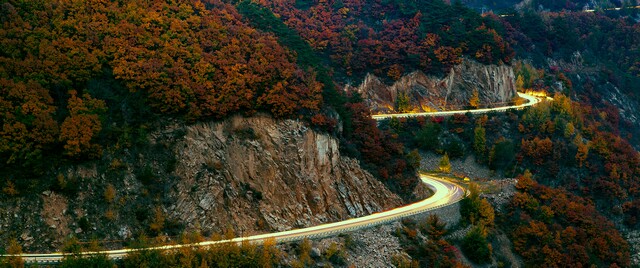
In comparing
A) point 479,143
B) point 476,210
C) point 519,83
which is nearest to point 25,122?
point 476,210

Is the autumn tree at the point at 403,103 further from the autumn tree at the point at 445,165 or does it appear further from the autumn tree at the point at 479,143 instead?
the autumn tree at the point at 445,165

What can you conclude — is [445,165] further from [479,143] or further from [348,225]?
[348,225]

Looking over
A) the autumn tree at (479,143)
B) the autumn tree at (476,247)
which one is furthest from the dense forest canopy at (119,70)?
the autumn tree at (479,143)

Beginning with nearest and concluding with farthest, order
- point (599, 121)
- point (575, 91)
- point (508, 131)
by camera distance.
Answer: point (508, 131), point (599, 121), point (575, 91)

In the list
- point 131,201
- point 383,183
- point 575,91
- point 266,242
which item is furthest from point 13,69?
point 575,91

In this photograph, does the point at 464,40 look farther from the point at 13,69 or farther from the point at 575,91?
the point at 13,69
